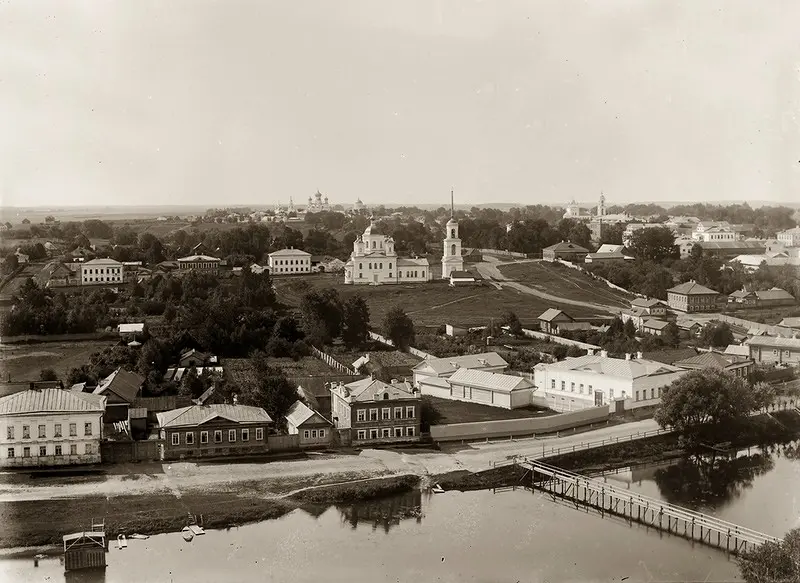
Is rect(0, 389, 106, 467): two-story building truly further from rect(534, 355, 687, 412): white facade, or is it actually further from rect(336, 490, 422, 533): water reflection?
rect(534, 355, 687, 412): white facade

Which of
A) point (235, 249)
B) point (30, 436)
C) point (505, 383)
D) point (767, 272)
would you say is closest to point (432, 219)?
point (235, 249)

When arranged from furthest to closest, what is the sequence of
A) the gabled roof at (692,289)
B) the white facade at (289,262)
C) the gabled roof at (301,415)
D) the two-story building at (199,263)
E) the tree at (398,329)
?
the white facade at (289,262) < the two-story building at (199,263) < the gabled roof at (692,289) < the tree at (398,329) < the gabled roof at (301,415)

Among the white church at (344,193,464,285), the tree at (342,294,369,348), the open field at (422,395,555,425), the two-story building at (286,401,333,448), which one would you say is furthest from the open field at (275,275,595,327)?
the two-story building at (286,401,333,448)

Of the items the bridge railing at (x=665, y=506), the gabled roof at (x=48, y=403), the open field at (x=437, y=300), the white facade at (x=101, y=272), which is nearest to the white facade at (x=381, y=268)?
the open field at (x=437, y=300)

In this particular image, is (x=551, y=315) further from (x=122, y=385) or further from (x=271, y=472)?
(x=271, y=472)

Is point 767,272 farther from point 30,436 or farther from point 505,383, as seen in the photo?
point 30,436

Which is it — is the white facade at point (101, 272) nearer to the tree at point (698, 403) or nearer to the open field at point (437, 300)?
the open field at point (437, 300)

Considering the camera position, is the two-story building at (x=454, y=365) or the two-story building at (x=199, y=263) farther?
the two-story building at (x=199, y=263)
